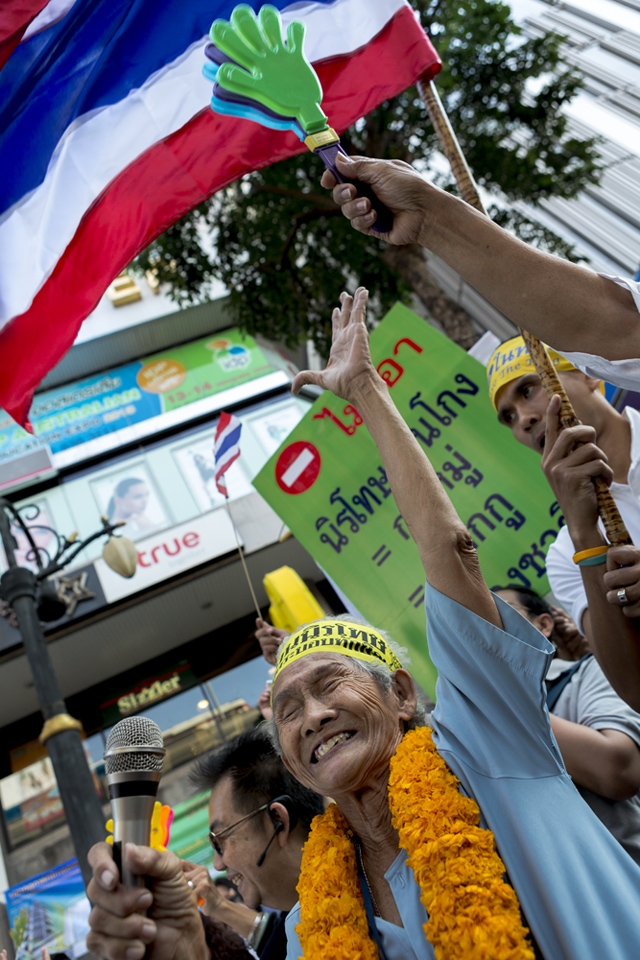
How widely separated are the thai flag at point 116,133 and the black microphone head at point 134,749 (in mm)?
2494

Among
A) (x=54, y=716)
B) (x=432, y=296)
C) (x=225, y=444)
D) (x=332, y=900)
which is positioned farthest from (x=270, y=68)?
(x=432, y=296)

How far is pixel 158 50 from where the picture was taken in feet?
11.1

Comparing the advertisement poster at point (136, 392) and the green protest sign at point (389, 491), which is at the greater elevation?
the green protest sign at point (389, 491)

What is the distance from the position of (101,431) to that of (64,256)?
14033 millimetres

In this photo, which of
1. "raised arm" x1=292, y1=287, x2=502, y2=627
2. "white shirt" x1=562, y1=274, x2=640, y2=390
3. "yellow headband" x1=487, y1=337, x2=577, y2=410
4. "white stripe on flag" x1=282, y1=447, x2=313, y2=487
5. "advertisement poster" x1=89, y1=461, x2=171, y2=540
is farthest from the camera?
"advertisement poster" x1=89, y1=461, x2=171, y2=540

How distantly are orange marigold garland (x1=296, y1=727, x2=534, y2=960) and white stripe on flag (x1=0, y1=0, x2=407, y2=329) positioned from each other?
276 centimetres

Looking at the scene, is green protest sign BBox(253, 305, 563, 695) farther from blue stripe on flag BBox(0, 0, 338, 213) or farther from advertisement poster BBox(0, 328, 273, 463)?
advertisement poster BBox(0, 328, 273, 463)

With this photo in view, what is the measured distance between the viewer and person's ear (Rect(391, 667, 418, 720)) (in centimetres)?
195

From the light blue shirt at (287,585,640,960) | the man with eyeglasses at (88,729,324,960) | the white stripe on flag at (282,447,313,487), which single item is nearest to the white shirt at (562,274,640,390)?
the light blue shirt at (287,585,640,960)

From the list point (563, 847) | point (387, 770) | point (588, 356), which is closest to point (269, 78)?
point (588, 356)

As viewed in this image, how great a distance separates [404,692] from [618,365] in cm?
99

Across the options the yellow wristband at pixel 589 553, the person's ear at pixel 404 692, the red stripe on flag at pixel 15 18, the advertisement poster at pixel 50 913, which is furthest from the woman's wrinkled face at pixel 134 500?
the yellow wristband at pixel 589 553

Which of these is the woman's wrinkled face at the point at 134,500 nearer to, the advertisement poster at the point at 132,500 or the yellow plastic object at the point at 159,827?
the advertisement poster at the point at 132,500

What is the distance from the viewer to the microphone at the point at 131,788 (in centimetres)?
112
